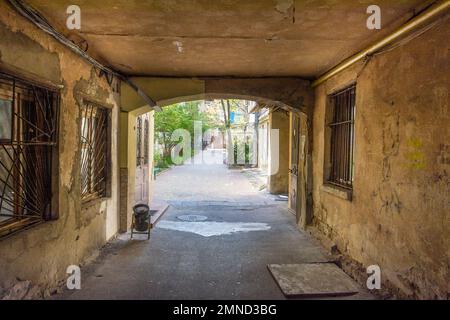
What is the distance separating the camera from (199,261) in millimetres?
5410

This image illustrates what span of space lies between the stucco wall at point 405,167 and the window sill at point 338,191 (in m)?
0.11

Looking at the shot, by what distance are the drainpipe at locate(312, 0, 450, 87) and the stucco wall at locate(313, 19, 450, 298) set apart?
110 mm

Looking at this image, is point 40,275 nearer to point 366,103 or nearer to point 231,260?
point 231,260

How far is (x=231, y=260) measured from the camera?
548 centimetres

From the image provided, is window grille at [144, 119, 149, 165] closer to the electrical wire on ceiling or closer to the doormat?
the electrical wire on ceiling

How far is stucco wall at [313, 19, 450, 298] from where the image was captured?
10.3 ft

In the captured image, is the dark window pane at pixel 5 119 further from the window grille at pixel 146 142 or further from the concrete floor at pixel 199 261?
the window grille at pixel 146 142

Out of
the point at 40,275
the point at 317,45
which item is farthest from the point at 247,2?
the point at 40,275

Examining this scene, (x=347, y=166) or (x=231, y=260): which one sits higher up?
(x=347, y=166)

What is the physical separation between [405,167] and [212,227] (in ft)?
15.4

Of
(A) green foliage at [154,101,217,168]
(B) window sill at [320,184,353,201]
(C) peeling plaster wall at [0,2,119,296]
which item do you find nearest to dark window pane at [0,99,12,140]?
(C) peeling plaster wall at [0,2,119,296]

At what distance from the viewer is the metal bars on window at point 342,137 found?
18.7 ft

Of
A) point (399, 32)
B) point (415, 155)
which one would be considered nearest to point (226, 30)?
point (399, 32)
